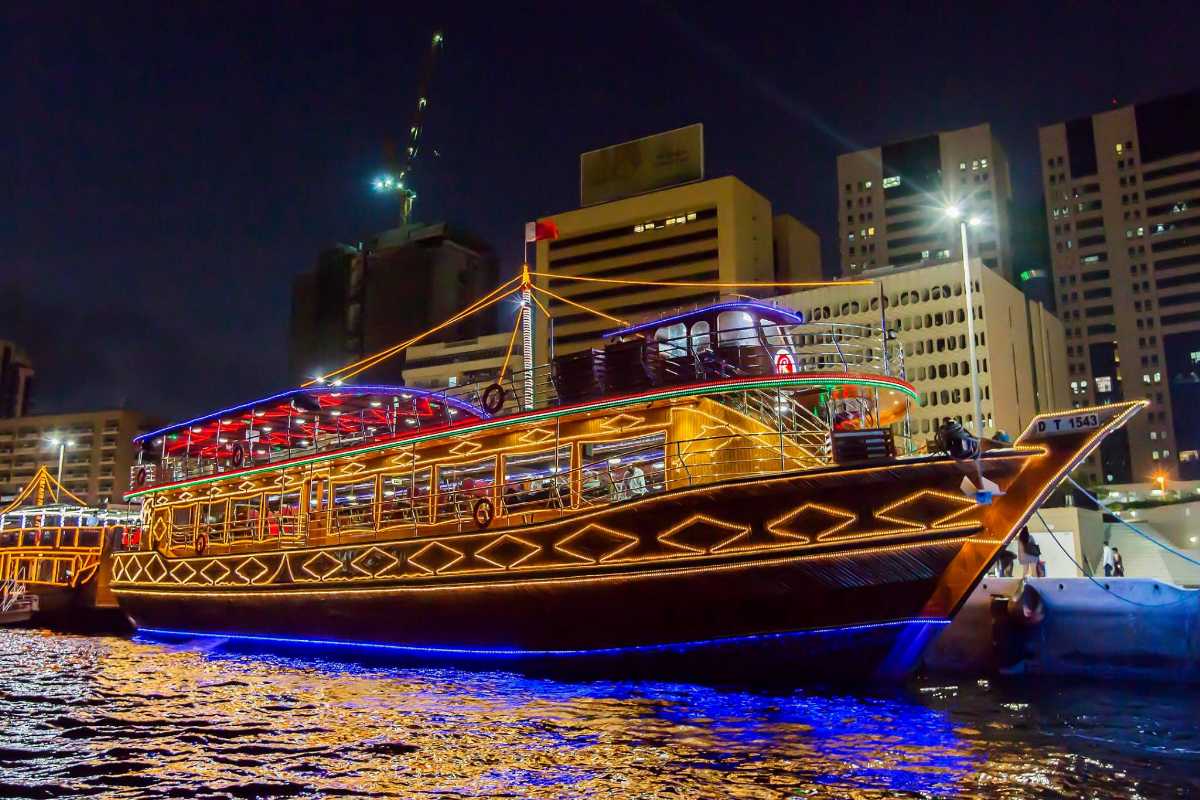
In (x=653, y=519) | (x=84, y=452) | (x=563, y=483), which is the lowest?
(x=653, y=519)

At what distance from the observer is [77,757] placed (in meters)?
10.0

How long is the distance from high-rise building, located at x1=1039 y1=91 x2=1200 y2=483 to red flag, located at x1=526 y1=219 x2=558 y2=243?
8111 cm

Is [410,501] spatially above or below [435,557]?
above

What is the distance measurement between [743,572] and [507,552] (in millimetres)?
4375

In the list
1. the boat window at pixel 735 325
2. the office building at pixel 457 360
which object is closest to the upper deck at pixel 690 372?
the boat window at pixel 735 325

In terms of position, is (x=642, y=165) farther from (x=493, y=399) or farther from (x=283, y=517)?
(x=493, y=399)

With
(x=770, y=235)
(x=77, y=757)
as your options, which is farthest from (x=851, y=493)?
(x=770, y=235)

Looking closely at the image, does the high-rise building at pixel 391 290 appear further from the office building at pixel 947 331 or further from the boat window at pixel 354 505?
the boat window at pixel 354 505

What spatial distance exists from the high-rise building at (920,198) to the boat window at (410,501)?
87717mm

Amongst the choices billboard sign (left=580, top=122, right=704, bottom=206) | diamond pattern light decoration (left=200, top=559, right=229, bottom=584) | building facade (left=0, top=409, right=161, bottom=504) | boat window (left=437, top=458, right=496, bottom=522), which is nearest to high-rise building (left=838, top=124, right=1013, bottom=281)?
billboard sign (left=580, top=122, right=704, bottom=206)

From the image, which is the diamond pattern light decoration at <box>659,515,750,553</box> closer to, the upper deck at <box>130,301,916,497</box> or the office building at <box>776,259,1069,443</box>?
the upper deck at <box>130,301,916,497</box>

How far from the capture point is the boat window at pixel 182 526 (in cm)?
2461

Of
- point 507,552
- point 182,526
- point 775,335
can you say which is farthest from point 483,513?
point 182,526

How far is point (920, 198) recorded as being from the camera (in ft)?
347
